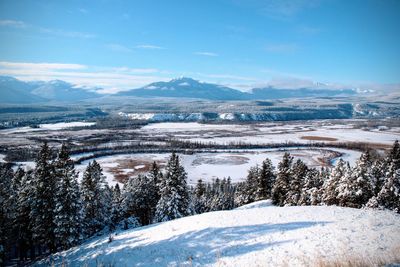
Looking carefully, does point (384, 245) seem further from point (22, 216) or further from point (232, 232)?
point (22, 216)

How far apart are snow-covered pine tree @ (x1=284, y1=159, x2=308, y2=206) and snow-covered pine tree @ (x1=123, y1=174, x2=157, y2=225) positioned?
21.4 meters

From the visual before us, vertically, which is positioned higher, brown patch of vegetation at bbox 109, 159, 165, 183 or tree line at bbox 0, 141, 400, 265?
tree line at bbox 0, 141, 400, 265

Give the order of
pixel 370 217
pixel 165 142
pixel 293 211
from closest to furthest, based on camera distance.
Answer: pixel 370 217, pixel 293 211, pixel 165 142

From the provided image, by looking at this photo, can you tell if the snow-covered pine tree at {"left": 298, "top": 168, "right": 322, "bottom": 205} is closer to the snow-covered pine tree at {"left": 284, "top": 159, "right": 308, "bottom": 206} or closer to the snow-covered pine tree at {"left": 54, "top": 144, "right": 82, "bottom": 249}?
the snow-covered pine tree at {"left": 284, "top": 159, "right": 308, "bottom": 206}

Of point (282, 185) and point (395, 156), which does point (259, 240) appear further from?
point (282, 185)

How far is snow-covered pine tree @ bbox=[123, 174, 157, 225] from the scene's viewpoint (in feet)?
152

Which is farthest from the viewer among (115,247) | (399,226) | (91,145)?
(91,145)

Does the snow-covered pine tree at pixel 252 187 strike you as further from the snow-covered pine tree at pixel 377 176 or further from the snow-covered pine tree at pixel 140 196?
the snow-covered pine tree at pixel 377 176

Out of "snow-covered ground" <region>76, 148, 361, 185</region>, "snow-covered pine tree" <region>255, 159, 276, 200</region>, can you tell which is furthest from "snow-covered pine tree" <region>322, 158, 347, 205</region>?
"snow-covered ground" <region>76, 148, 361, 185</region>

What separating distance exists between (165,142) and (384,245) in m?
177

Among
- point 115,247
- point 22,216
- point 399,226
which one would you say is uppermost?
point 399,226

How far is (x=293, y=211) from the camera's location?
2477 cm

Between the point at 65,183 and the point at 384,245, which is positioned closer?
the point at 384,245

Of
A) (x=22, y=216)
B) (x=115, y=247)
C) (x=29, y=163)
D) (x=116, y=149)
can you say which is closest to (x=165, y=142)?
(x=116, y=149)
